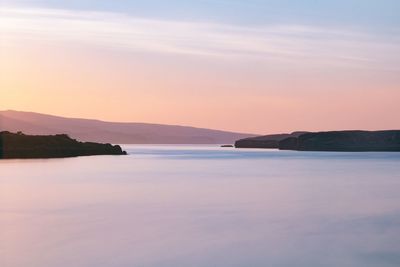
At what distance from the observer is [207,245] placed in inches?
592

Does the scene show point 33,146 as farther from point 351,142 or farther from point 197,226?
point 351,142

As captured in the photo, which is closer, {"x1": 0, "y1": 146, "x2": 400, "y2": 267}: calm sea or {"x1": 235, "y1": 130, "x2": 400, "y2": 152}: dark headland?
{"x1": 0, "y1": 146, "x2": 400, "y2": 267}: calm sea

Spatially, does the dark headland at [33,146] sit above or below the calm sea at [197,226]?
above

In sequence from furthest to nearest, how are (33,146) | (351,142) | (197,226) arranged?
1. (351,142)
2. (33,146)
3. (197,226)

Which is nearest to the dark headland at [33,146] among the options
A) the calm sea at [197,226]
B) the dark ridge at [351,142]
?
the calm sea at [197,226]

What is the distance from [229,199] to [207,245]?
36.4 feet

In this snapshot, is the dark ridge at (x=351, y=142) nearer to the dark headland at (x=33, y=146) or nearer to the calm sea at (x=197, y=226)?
the dark headland at (x=33, y=146)

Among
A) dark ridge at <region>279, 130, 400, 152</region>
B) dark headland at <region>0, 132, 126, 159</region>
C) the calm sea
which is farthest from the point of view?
dark ridge at <region>279, 130, 400, 152</region>

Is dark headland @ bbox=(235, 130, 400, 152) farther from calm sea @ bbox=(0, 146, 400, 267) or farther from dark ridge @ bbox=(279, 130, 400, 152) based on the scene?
calm sea @ bbox=(0, 146, 400, 267)

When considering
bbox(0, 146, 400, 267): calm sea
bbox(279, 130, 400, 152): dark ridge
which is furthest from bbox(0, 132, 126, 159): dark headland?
bbox(279, 130, 400, 152): dark ridge

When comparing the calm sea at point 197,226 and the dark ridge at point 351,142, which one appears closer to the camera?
the calm sea at point 197,226

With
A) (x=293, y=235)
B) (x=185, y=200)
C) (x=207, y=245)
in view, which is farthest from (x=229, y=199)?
(x=207, y=245)

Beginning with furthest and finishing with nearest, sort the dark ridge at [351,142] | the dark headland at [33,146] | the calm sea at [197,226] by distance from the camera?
the dark ridge at [351,142] → the dark headland at [33,146] → the calm sea at [197,226]

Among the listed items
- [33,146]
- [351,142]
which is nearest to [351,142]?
[351,142]
